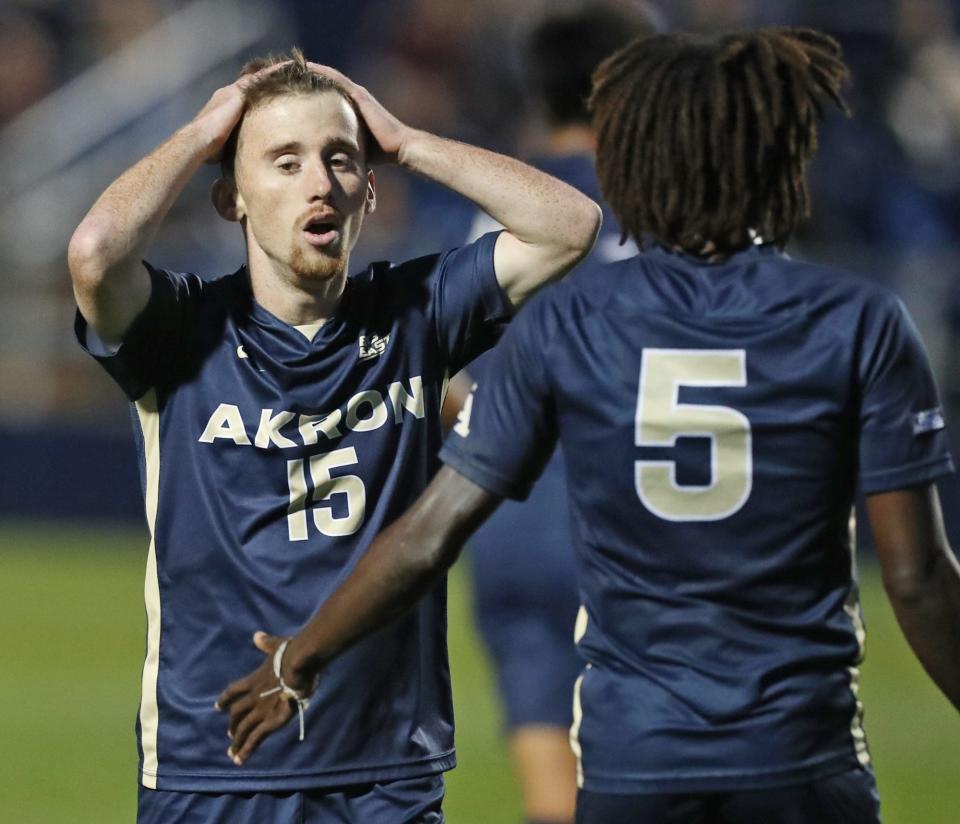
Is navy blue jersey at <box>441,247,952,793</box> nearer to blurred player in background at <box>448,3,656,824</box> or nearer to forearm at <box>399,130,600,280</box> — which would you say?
forearm at <box>399,130,600,280</box>

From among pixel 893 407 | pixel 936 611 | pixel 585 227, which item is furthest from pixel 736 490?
pixel 585 227

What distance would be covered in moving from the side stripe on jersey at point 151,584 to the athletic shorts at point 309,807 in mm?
124

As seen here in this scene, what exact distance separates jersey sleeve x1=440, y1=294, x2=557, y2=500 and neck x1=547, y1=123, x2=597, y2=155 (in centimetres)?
216

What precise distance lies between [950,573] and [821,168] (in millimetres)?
11260

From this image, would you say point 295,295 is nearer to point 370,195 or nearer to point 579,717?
point 370,195

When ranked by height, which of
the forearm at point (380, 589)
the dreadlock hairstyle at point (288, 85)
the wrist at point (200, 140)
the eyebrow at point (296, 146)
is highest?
the dreadlock hairstyle at point (288, 85)

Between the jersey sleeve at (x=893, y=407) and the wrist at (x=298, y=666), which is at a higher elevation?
the jersey sleeve at (x=893, y=407)

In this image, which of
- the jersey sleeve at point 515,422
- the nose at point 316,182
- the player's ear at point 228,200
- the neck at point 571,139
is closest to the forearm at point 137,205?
the player's ear at point 228,200

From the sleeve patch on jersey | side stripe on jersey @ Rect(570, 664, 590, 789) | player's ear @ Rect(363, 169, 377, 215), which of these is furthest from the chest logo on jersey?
the sleeve patch on jersey

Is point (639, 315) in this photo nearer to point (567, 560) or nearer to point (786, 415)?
point (786, 415)

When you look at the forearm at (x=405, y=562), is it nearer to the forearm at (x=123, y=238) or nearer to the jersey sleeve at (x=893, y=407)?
the jersey sleeve at (x=893, y=407)

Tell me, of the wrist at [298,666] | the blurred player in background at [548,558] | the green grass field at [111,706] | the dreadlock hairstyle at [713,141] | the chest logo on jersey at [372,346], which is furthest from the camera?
the green grass field at [111,706]

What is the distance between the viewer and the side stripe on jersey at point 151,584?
412 cm

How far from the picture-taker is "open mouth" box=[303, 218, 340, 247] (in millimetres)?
4086
